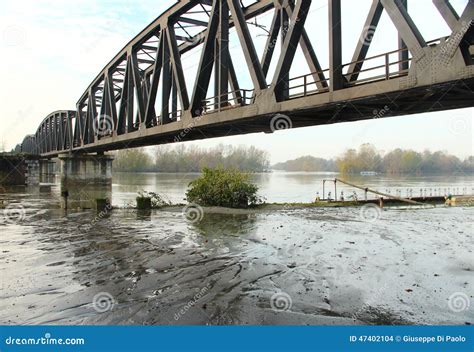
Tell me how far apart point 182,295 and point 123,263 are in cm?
379

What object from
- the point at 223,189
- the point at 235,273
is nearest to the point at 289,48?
the point at 235,273

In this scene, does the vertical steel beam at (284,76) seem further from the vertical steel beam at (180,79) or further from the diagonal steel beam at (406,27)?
the vertical steel beam at (180,79)

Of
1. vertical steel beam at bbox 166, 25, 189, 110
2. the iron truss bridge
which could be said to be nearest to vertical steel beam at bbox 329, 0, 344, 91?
the iron truss bridge

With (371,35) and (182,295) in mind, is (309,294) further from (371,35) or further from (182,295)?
(371,35)

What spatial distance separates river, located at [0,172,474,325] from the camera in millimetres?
7641

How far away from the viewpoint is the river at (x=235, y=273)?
764 cm

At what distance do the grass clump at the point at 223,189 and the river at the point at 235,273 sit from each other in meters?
5.48

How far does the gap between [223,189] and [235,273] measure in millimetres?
14734

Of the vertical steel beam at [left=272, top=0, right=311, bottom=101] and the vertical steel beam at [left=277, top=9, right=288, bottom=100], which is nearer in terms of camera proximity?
the vertical steel beam at [left=272, top=0, right=311, bottom=101]

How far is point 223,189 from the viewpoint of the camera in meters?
25.2

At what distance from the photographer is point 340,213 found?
82.0 feet

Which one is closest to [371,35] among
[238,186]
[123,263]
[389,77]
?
[389,77]

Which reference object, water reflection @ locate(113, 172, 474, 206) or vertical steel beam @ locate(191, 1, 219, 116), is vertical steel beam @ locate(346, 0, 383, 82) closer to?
vertical steel beam @ locate(191, 1, 219, 116)

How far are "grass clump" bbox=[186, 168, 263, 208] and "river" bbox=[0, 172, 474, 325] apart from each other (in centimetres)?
548
